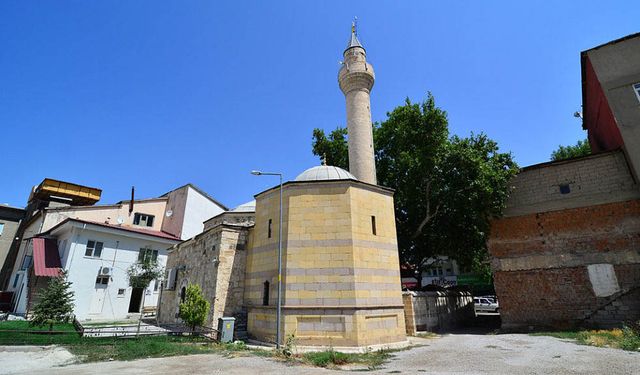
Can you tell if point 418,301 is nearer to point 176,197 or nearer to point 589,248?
point 589,248

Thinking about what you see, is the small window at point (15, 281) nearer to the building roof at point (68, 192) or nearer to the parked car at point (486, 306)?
the building roof at point (68, 192)

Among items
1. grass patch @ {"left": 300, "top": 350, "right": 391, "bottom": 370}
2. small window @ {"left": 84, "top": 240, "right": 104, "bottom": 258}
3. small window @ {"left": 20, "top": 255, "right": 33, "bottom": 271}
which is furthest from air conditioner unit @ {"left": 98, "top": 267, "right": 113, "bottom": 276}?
grass patch @ {"left": 300, "top": 350, "right": 391, "bottom": 370}

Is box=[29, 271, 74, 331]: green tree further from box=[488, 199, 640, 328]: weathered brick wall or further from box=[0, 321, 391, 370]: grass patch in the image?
box=[488, 199, 640, 328]: weathered brick wall

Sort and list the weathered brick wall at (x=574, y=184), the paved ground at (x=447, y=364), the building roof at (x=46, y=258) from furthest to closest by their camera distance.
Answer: the building roof at (x=46, y=258), the weathered brick wall at (x=574, y=184), the paved ground at (x=447, y=364)

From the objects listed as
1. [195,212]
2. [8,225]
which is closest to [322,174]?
[195,212]

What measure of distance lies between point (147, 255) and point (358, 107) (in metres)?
19.3

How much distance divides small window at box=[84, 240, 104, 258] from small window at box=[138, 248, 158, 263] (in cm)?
266

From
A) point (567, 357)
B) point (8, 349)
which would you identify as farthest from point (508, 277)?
point (8, 349)

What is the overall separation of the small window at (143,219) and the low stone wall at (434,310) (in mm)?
24421

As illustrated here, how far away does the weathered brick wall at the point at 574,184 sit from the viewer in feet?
55.5

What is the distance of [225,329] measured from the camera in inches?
515

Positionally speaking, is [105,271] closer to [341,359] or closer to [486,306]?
[341,359]

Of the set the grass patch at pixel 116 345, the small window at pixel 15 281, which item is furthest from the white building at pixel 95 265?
the grass patch at pixel 116 345

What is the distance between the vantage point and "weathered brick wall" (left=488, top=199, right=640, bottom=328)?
634 inches
